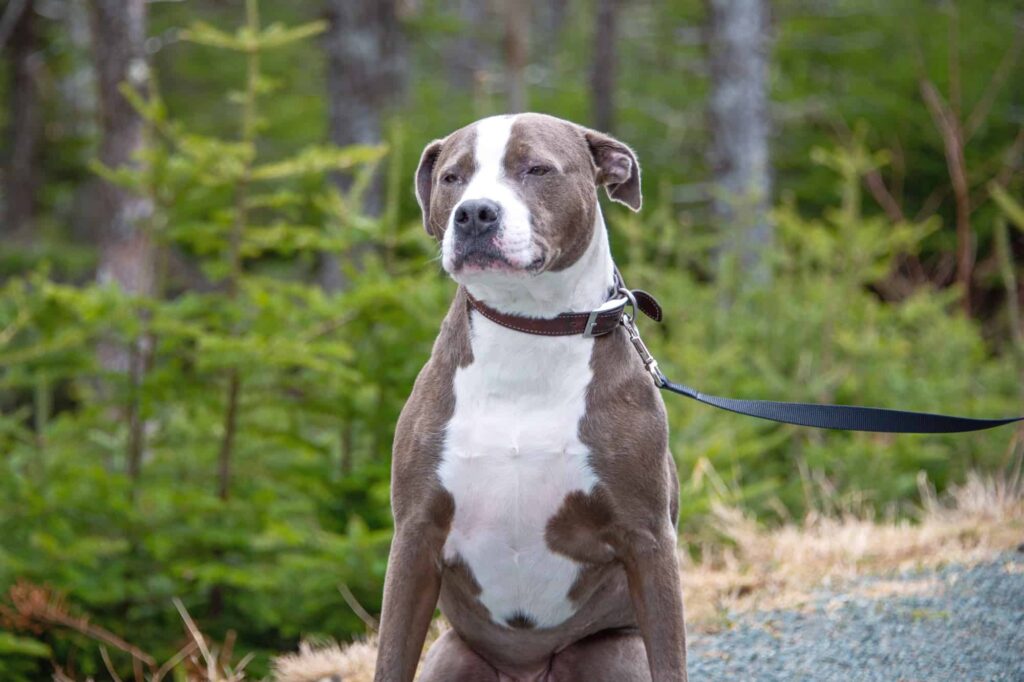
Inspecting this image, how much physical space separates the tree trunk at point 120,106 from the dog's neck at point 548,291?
6.43 metres

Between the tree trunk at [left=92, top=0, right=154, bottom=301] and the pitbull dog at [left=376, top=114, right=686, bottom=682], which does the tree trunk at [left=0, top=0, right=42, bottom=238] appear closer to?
the tree trunk at [left=92, top=0, right=154, bottom=301]

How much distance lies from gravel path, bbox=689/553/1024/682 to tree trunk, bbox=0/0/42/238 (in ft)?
47.7

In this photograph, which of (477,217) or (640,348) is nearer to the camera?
(477,217)

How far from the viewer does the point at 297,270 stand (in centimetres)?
1680

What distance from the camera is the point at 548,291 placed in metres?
2.83

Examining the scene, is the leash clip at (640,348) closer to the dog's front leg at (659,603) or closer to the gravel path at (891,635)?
the dog's front leg at (659,603)

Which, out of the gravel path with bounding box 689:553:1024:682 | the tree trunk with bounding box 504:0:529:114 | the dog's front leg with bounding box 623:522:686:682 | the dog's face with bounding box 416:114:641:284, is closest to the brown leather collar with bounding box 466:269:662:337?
the dog's face with bounding box 416:114:641:284

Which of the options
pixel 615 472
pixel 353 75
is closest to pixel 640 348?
pixel 615 472

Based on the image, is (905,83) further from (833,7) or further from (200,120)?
(200,120)

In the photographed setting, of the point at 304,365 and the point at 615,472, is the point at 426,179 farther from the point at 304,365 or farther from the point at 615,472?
the point at 304,365

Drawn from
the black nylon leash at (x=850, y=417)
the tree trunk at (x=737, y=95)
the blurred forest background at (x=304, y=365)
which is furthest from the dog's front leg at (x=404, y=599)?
the tree trunk at (x=737, y=95)

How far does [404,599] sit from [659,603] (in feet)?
2.07

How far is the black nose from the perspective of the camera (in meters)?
2.67

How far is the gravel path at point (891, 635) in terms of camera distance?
3.52 metres
